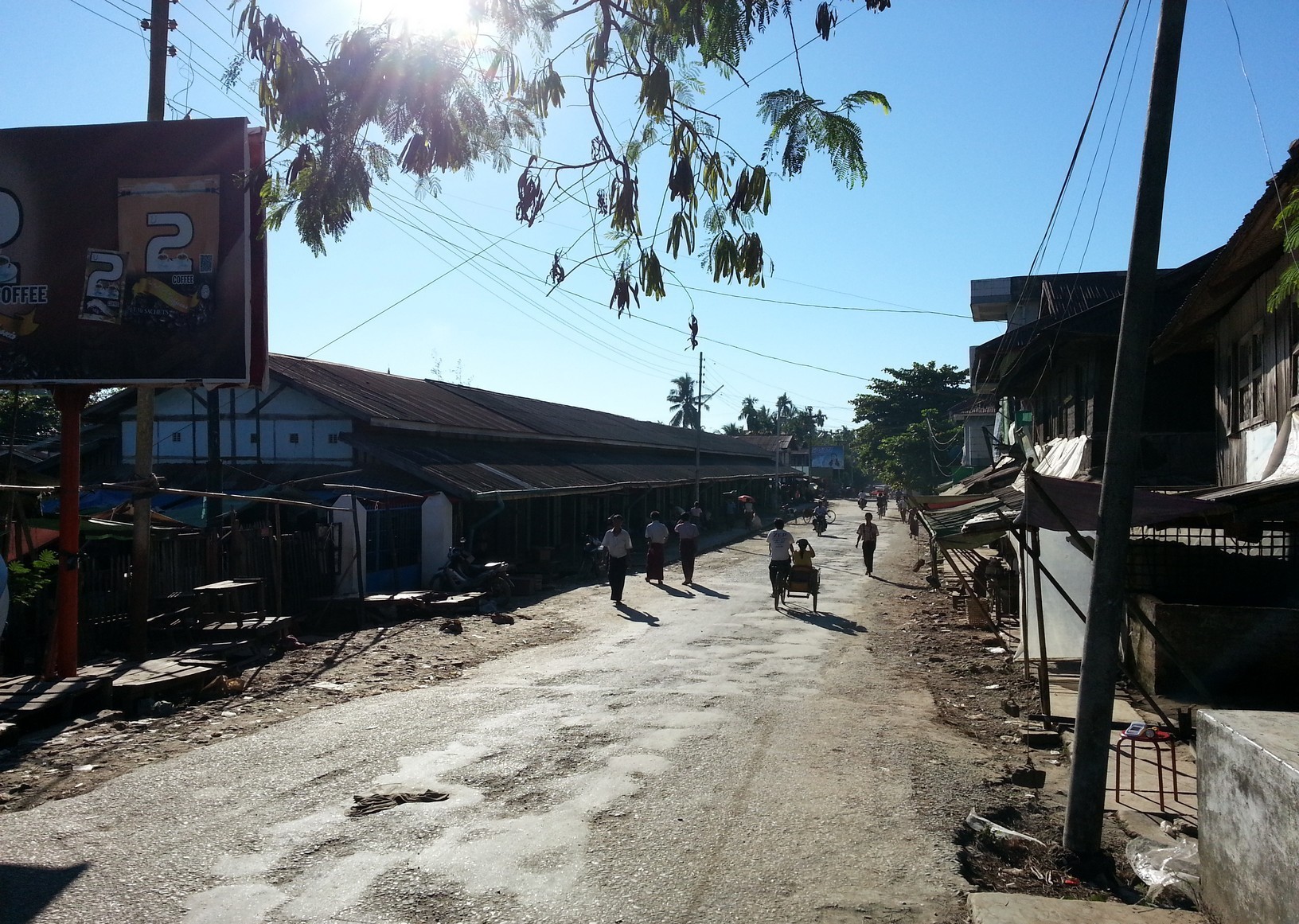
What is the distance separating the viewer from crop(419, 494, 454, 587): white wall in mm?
19938

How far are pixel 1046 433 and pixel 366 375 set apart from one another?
18.5 meters

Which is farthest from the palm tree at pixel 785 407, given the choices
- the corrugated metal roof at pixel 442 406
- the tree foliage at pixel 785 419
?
the corrugated metal roof at pixel 442 406

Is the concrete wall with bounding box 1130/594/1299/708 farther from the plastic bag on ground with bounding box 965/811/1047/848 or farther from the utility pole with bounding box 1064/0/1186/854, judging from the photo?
the utility pole with bounding box 1064/0/1186/854

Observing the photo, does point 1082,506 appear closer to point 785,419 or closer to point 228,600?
point 228,600

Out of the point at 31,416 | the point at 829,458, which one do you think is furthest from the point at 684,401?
the point at 31,416

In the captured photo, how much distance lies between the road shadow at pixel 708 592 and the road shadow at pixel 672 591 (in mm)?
323

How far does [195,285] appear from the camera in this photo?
10906 millimetres

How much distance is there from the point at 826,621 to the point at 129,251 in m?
11.7

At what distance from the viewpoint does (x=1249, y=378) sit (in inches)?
430

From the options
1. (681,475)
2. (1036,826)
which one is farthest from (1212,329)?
(681,475)

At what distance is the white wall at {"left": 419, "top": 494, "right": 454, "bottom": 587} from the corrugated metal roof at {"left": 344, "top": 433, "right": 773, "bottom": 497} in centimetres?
50

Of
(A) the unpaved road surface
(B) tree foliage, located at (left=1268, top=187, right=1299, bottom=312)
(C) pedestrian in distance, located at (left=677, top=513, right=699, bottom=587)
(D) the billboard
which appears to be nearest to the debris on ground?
(A) the unpaved road surface

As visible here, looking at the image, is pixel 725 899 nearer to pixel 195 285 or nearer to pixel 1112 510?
pixel 1112 510

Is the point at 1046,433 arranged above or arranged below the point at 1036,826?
above
